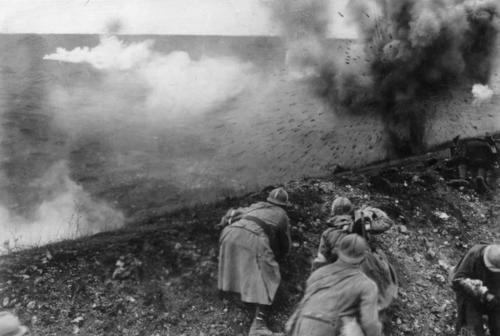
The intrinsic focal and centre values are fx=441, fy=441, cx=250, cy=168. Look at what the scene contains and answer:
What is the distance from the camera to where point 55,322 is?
5066 mm

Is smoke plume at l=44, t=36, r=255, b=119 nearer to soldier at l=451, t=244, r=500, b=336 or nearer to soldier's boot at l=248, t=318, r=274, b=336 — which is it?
soldier's boot at l=248, t=318, r=274, b=336

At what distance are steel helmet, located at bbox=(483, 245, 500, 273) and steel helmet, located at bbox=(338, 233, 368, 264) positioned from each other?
155cm

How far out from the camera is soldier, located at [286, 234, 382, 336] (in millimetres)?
3170

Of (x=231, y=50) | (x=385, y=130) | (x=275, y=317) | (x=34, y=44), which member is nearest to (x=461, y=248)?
(x=275, y=317)

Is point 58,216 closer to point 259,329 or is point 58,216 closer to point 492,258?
point 259,329

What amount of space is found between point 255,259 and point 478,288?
2.17 meters

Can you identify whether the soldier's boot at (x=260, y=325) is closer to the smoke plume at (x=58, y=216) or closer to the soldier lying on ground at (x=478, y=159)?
the soldier lying on ground at (x=478, y=159)

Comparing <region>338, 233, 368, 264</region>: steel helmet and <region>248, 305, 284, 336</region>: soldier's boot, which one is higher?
<region>338, 233, 368, 264</region>: steel helmet

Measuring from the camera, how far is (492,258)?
4043 millimetres

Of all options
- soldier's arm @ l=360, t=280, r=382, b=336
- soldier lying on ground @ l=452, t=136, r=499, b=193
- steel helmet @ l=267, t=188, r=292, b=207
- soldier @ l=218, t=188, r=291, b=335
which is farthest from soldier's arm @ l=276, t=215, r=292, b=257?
soldier lying on ground @ l=452, t=136, r=499, b=193

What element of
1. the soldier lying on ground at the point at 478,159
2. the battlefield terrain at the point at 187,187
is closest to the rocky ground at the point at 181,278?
the battlefield terrain at the point at 187,187

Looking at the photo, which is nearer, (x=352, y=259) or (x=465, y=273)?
(x=352, y=259)

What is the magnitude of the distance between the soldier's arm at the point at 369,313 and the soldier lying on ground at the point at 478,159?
7296mm

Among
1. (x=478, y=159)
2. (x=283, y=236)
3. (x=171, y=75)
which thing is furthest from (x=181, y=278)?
(x=171, y=75)
